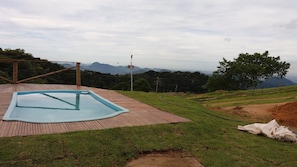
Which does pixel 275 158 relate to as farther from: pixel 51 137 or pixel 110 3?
pixel 110 3

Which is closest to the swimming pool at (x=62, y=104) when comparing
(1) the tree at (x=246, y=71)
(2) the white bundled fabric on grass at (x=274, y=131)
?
(2) the white bundled fabric on grass at (x=274, y=131)

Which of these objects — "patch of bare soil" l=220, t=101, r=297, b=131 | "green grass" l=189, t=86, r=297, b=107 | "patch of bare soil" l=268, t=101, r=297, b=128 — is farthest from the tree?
"patch of bare soil" l=268, t=101, r=297, b=128

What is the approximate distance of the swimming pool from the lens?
5887 mm

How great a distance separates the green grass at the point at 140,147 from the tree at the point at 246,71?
891 inches

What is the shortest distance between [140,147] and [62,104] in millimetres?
4508

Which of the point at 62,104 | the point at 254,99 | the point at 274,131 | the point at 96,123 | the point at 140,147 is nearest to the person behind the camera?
the point at 140,147

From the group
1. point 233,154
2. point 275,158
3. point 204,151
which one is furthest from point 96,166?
point 275,158

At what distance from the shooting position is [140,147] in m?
3.55

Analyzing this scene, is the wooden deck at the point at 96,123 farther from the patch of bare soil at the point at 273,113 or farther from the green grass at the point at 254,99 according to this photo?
the green grass at the point at 254,99

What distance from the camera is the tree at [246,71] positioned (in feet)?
84.0

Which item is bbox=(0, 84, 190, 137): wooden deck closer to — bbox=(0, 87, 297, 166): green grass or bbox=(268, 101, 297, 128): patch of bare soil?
bbox=(0, 87, 297, 166): green grass

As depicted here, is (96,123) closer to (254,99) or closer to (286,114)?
(286,114)

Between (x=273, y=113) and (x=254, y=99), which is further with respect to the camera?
(x=254, y=99)

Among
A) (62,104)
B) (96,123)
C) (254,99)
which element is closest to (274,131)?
(96,123)
